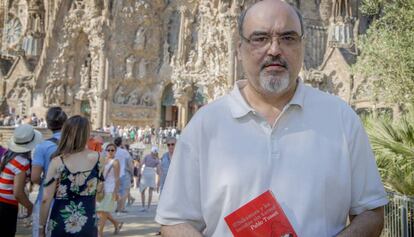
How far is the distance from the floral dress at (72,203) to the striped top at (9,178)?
25.6 inches

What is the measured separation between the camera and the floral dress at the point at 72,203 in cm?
356

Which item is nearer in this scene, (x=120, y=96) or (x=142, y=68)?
(x=120, y=96)

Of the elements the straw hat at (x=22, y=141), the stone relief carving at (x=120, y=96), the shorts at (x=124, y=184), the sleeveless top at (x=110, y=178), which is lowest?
the shorts at (x=124, y=184)

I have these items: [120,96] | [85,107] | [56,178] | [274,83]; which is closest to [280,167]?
[274,83]

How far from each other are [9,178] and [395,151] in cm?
401

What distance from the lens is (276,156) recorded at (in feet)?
5.50

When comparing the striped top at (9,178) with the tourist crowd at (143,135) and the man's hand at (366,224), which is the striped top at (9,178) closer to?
the man's hand at (366,224)

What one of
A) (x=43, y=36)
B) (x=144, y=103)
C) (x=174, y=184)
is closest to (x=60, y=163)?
(x=174, y=184)

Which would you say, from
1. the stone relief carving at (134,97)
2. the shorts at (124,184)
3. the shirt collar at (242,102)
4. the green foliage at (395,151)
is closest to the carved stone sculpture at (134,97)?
the stone relief carving at (134,97)

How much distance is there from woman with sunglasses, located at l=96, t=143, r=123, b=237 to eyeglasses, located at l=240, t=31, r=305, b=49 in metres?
5.31

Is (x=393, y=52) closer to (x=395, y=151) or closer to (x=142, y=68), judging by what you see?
(x=395, y=151)

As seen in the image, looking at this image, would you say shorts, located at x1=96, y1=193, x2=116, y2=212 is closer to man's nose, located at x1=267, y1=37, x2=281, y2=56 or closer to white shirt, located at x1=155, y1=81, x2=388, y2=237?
white shirt, located at x1=155, y1=81, x2=388, y2=237

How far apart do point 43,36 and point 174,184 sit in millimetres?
31339

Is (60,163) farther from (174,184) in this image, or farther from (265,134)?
(265,134)
